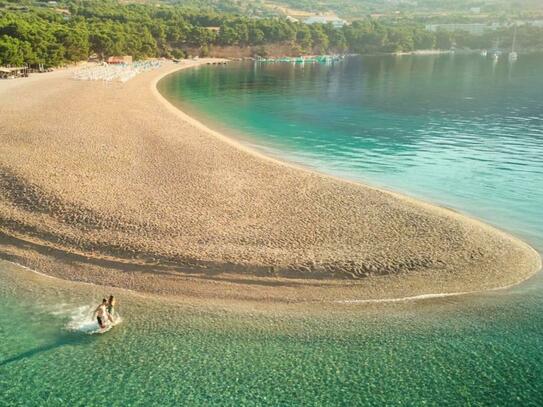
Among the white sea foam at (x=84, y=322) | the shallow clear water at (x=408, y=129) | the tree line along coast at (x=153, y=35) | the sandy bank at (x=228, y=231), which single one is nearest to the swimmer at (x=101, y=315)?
the white sea foam at (x=84, y=322)

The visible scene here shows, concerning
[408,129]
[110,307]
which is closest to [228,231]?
[110,307]

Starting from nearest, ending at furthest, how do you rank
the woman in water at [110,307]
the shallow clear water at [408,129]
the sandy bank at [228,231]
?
the woman in water at [110,307] → the sandy bank at [228,231] → the shallow clear water at [408,129]

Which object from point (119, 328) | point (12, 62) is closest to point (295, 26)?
point (12, 62)

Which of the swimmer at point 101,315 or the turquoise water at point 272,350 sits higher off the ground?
the swimmer at point 101,315

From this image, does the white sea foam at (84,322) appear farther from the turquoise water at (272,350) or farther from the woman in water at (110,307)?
the woman in water at (110,307)

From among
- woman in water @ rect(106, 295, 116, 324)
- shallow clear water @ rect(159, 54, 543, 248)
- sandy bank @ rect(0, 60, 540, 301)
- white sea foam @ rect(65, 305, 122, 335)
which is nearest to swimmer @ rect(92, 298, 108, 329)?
white sea foam @ rect(65, 305, 122, 335)

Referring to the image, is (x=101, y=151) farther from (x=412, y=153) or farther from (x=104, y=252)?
(x=412, y=153)
